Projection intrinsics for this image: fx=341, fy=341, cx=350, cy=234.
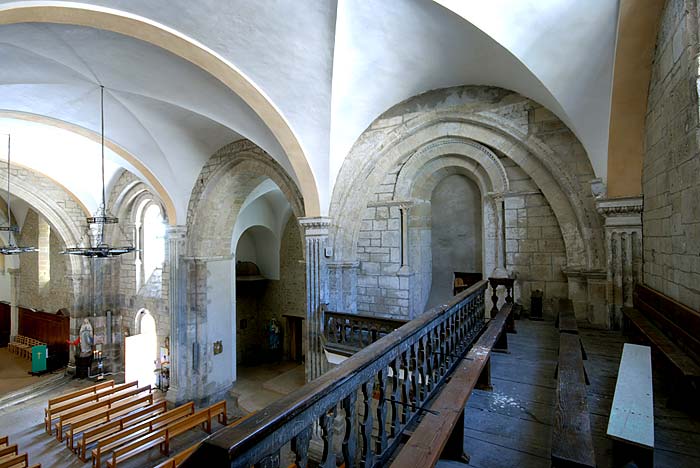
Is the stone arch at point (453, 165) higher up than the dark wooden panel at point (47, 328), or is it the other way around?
the stone arch at point (453, 165)

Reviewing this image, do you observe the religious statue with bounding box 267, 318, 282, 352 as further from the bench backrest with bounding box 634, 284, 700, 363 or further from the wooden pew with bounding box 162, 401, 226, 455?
the bench backrest with bounding box 634, 284, 700, 363

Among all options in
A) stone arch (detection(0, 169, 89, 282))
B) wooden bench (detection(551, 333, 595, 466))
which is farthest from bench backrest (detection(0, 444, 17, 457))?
wooden bench (detection(551, 333, 595, 466))

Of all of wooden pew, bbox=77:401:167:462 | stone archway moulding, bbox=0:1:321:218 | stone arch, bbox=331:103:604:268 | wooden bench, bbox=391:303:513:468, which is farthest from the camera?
wooden pew, bbox=77:401:167:462

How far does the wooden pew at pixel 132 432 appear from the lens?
600cm

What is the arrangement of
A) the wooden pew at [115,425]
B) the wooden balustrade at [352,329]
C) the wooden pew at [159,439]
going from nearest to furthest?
1. the wooden balustrade at [352,329]
2. the wooden pew at [159,439]
3. the wooden pew at [115,425]

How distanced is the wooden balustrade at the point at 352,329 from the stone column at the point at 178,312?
441cm

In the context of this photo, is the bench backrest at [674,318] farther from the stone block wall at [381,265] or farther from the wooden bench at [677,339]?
the stone block wall at [381,265]

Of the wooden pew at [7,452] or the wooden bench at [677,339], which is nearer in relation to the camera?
the wooden bench at [677,339]

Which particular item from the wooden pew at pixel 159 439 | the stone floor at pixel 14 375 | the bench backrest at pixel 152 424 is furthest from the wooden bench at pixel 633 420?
the stone floor at pixel 14 375

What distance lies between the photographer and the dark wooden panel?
11.7 metres

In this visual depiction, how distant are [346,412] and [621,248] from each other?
13.8ft

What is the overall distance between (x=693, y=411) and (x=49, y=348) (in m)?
16.4

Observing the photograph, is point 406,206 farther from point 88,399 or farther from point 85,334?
point 85,334

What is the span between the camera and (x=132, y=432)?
6.67 m
